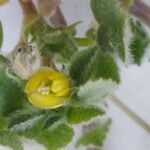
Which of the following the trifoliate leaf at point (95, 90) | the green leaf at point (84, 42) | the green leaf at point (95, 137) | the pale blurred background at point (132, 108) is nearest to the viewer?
the trifoliate leaf at point (95, 90)

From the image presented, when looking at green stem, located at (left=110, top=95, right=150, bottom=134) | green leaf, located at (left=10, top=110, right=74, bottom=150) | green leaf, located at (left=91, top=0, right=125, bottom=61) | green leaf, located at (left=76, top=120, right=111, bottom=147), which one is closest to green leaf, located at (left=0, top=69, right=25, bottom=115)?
green leaf, located at (left=10, top=110, right=74, bottom=150)

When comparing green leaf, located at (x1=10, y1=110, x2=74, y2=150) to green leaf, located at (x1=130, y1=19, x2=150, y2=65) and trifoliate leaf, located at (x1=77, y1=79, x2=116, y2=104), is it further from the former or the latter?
green leaf, located at (x1=130, y1=19, x2=150, y2=65)

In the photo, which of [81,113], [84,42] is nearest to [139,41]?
[84,42]

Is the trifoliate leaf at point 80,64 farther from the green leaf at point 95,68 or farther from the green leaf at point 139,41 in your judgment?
the green leaf at point 139,41

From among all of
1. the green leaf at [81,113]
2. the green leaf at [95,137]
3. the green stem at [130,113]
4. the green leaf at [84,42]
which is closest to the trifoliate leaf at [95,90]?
the green leaf at [81,113]

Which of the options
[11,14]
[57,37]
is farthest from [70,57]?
[11,14]

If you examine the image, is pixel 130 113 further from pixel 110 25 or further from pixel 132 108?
pixel 110 25

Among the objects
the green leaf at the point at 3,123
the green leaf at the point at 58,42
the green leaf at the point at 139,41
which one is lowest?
the green leaf at the point at 139,41
